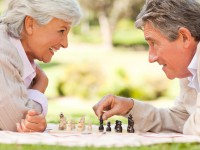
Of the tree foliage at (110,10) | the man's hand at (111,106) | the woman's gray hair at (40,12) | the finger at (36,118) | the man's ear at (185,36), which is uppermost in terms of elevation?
the tree foliage at (110,10)

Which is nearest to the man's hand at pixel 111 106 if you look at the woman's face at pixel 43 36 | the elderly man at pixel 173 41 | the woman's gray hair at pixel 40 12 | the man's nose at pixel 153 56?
the elderly man at pixel 173 41

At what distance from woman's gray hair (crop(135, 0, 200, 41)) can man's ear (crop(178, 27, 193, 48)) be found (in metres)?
0.03

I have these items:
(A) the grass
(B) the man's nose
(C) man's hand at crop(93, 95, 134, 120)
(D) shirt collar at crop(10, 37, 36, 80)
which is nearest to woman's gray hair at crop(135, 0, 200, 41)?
(B) the man's nose

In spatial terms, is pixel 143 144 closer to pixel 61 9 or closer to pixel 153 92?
pixel 61 9

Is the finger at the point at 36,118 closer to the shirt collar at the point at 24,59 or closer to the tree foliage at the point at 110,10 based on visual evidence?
the shirt collar at the point at 24,59

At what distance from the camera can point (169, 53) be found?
501cm

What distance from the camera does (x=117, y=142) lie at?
428 centimetres

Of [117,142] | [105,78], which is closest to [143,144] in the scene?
[117,142]

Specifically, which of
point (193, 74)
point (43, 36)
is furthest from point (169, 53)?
point (43, 36)

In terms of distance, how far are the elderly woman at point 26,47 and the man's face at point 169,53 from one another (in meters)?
0.75

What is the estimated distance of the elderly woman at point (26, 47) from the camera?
4.92m

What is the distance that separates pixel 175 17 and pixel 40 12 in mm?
1206

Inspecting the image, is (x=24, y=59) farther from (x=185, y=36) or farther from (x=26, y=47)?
(x=185, y=36)

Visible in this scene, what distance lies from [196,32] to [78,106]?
11705mm
